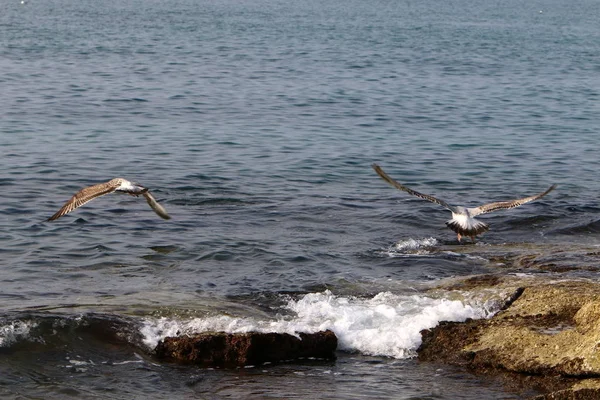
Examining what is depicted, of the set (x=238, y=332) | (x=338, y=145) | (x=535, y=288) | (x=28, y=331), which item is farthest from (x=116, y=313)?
(x=338, y=145)

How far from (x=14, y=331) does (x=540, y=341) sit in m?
4.97

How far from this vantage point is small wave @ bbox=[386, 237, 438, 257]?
13.6 metres

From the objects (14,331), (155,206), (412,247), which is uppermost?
(155,206)

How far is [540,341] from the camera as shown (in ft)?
29.3

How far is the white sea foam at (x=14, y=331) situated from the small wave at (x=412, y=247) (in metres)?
5.18

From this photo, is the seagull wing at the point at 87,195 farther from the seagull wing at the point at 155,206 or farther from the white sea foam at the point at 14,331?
the white sea foam at the point at 14,331

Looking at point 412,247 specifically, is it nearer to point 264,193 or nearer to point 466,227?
point 466,227

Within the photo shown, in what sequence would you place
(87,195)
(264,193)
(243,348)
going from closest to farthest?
(243,348) < (87,195) < (264,193)

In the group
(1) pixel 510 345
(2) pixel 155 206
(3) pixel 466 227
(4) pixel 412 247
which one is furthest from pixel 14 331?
(4) pixel 412 247

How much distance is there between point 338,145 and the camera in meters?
22.2

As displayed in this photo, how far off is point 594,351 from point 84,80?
23.9 meters

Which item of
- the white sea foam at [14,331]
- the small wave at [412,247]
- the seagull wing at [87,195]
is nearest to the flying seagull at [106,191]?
the seagull wing at [87,195]

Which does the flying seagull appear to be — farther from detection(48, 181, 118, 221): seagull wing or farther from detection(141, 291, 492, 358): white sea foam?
detection(141, 291, 492, 358): white sea foam

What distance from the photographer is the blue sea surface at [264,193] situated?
966 cm
